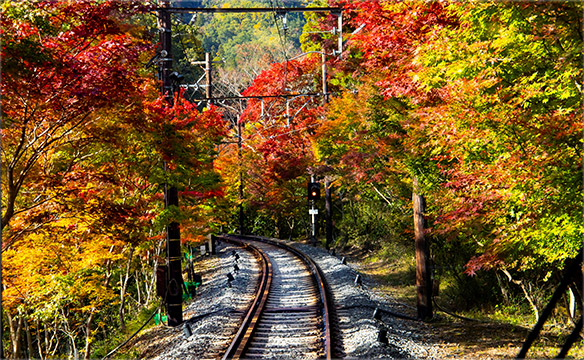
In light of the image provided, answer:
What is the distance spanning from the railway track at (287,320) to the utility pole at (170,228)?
2.16 m

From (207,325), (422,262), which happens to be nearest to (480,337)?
(422,262)

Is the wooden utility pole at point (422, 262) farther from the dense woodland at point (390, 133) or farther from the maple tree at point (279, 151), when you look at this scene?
the maple tree at point (279, 151)

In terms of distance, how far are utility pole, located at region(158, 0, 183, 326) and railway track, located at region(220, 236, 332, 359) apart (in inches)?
85.2

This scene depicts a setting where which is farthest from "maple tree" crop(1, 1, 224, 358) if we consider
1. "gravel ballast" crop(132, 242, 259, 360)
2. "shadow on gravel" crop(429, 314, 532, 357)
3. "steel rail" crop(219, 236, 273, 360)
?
"shadow on gravel" crop(429, 314, 532, 357)

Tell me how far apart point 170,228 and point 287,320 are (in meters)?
4.40

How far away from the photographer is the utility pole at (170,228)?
13.1m

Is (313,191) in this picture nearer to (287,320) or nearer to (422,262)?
(422,262)

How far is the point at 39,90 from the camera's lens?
278 inches

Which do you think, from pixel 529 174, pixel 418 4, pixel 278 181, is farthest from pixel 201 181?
pixel 278 181

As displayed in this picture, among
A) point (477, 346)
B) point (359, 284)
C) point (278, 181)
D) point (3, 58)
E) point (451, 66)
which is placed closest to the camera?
point (3, 58)

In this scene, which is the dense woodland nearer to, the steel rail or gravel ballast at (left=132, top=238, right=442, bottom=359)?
gravel ballast at (left=132, top=238, right=442, bottom=359)

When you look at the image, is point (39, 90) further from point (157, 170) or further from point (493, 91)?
point (493, 91)

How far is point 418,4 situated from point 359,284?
35.1 feet

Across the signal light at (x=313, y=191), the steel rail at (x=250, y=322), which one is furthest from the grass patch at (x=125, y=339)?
the signal light at (x=313, y=191)
